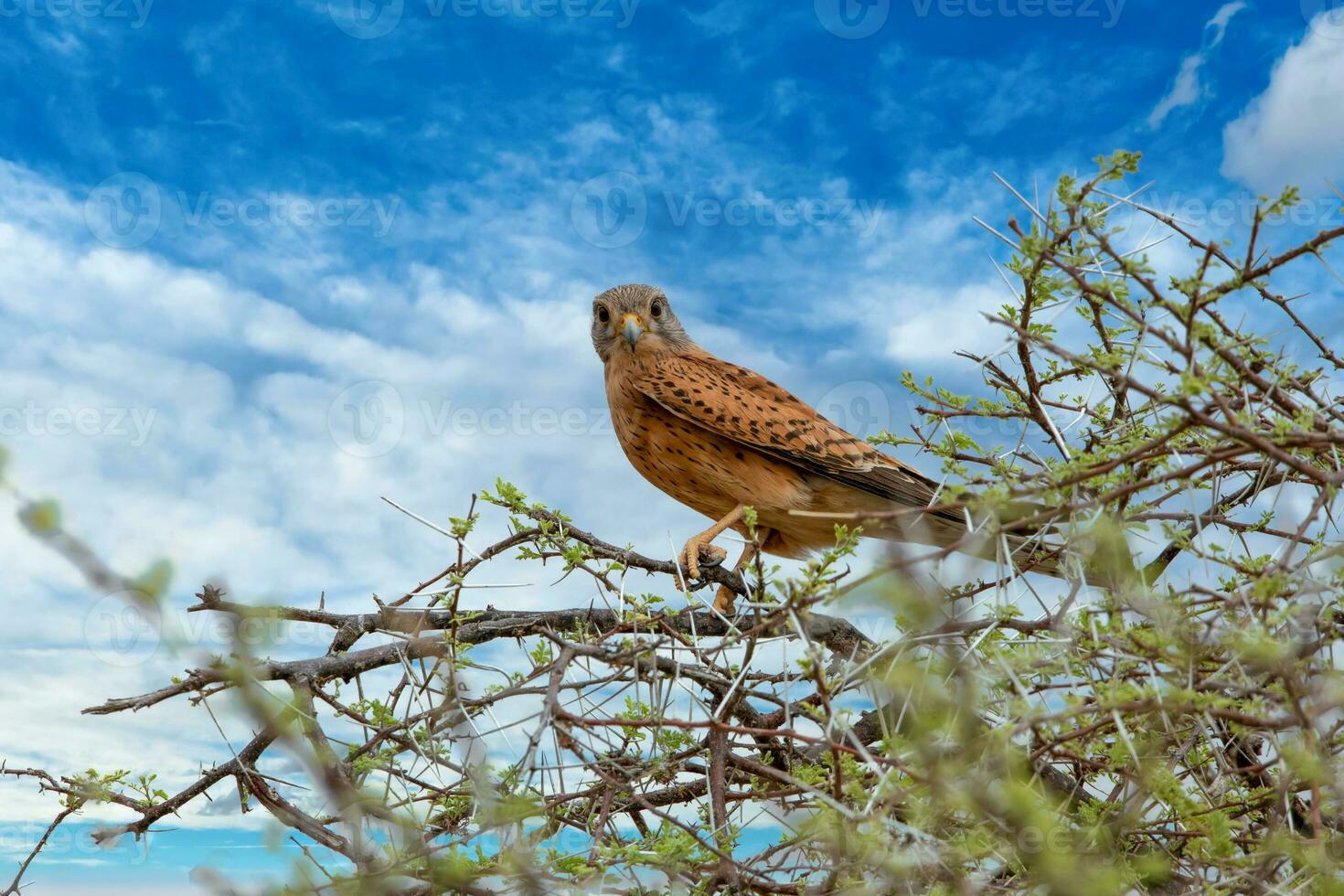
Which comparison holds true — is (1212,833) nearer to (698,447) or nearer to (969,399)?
(969,399)

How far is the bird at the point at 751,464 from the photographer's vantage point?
491 cm

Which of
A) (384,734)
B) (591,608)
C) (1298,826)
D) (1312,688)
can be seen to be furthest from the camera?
(591,608)

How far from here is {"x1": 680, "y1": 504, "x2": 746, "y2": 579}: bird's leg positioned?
4.48 m

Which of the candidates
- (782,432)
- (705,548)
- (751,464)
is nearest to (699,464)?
(751,464)

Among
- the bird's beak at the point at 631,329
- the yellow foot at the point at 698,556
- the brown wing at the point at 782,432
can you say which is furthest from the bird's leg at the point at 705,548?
the bird's beak at the point at 631,329

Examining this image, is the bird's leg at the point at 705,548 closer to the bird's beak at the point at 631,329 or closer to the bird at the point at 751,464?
the bird at the point at 751,464

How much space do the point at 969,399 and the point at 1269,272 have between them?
139 centimetres

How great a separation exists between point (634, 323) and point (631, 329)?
6 cm

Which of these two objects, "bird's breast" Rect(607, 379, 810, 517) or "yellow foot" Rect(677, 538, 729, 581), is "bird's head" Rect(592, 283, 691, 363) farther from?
"yellow foot" Rect(677, 538, 729, 581)

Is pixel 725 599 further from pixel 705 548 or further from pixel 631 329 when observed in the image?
pixel 631 329

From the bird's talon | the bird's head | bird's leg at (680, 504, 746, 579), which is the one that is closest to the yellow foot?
bird's leg at (680, 504, 746, 579)

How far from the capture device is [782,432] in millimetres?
5027

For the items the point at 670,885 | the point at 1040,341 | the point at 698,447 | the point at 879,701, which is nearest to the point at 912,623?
the point at 879,701

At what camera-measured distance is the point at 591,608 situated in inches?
146
